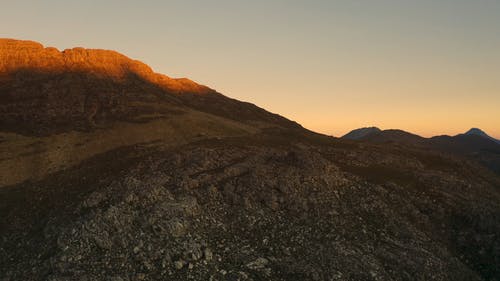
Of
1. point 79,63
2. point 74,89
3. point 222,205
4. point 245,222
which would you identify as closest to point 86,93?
point 74,89

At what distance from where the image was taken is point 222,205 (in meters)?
43.5

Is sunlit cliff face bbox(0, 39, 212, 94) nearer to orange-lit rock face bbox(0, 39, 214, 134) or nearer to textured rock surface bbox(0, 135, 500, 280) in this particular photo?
orange-lit rock face bbox(0, 39, 214, 134)

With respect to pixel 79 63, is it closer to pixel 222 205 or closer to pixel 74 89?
pixel 74 89

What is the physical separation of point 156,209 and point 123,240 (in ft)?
16.5

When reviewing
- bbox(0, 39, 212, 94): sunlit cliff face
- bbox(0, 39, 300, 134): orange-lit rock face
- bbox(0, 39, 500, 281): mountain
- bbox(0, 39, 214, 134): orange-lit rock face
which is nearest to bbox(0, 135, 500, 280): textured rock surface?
bbox(0, 39, 500, 281): mountain

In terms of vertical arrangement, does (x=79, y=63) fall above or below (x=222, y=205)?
above

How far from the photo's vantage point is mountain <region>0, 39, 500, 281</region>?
34875 millimetres

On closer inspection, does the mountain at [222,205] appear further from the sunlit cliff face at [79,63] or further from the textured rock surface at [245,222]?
the sunlit cliff face at [79,63]

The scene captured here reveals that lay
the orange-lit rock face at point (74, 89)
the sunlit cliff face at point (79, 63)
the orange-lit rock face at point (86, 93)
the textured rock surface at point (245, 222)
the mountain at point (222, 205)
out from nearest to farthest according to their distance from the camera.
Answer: the textured rock surface at point (245, 222) < the mountain at point (222, 205) < the orange-lit rock face at point (74, 89) < the orange-lit rock face at point (86, 93) < the sunlit cliff face at point (79, 63)

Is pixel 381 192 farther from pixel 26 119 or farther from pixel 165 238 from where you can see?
pixel 26 119

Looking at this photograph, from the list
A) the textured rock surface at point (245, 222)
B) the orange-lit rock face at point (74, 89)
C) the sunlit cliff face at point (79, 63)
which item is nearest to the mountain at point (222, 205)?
the textured rock surface at point (245, 222)

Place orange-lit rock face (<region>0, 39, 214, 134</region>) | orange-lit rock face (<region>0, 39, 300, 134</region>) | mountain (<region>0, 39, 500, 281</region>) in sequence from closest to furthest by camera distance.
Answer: mountain (<region>0, 39, 500, 281</region>) → orange-lit rock face (<region>0, 39, 214, 134</region>) → orange-lit rock face (<region>0, 39, 300, 134</region>)

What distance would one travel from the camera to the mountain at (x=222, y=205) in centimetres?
3488

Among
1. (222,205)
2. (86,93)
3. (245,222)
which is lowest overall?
(245,222)
